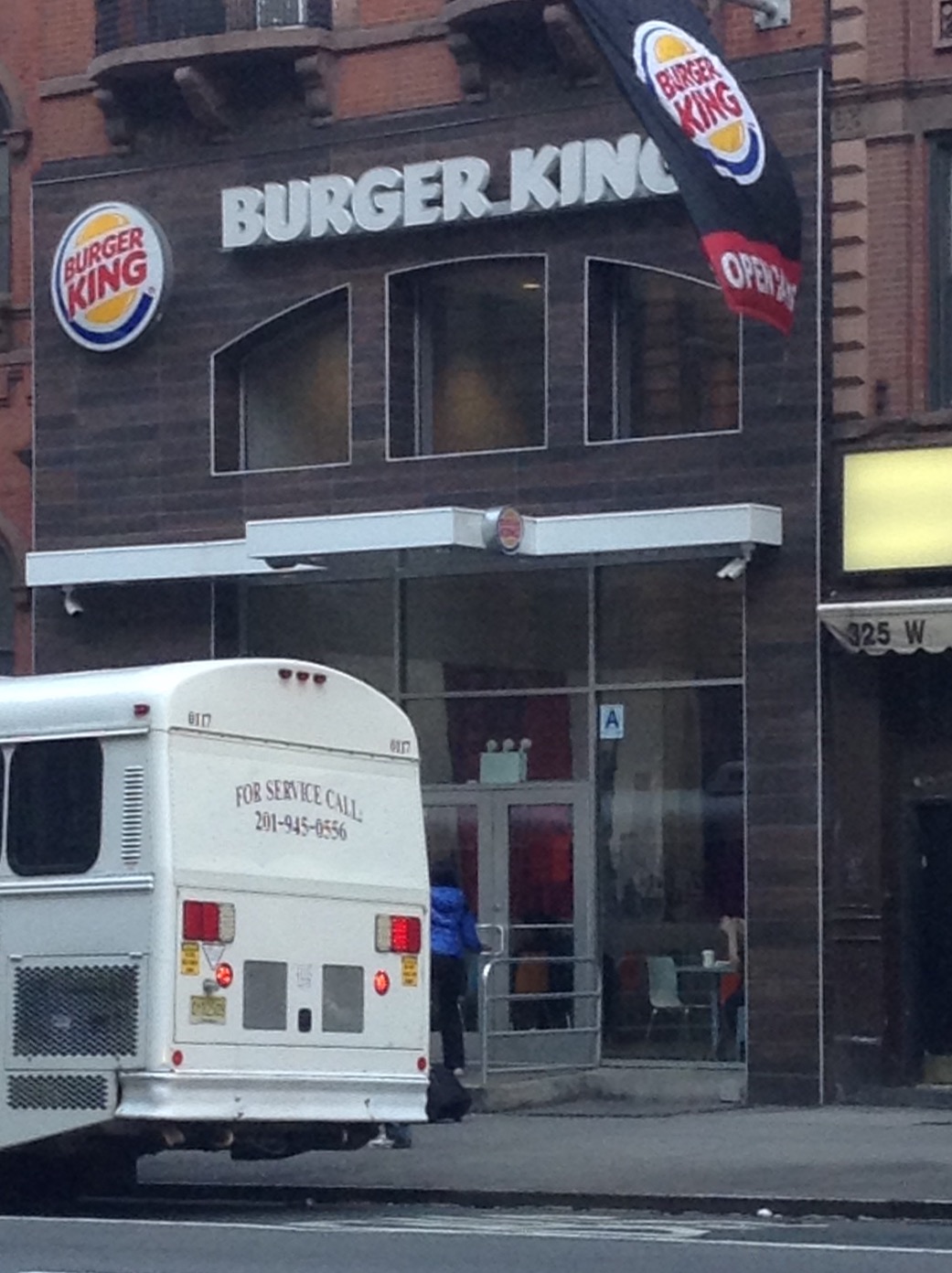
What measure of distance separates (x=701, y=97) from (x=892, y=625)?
13.3ft

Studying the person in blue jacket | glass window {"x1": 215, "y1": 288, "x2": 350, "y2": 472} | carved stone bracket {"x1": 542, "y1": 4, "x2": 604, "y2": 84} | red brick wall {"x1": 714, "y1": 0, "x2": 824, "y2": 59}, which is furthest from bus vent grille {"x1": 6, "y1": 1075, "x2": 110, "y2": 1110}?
red brick wall {"x1": 714, "y1": 0, "x2": 824, "y2": 59}

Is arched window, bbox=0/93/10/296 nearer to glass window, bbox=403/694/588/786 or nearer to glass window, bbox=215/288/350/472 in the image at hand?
glass window, bbox=215/288/350/472

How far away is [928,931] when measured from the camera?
22000mm

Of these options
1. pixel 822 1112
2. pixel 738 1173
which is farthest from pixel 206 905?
pixel 822 1112

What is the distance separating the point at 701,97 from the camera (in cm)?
2055

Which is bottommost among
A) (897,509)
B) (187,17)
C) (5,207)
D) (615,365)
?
(897,509)

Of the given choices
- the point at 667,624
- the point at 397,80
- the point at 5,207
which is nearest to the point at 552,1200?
the point at 667,624

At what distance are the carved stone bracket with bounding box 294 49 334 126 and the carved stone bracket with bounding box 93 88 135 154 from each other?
180cm

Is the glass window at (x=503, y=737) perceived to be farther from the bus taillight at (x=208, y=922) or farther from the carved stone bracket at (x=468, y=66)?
the bus taillight at (x=208, y=922)

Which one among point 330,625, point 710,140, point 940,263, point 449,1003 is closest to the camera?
point 449,1003

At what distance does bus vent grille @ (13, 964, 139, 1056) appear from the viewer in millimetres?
14938

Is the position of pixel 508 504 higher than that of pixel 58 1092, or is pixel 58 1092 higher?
pixel 508 504

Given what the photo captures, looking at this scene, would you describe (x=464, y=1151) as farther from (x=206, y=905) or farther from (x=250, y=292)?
(x=250, y=292)

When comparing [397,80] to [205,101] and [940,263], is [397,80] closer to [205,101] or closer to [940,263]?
[205,101]
